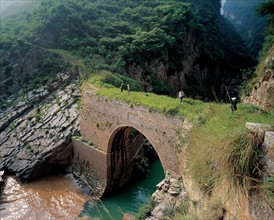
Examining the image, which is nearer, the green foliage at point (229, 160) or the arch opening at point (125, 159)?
the green foliage at point (229, 160)

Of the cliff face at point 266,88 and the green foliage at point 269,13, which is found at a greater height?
the green foliage at point 269,13

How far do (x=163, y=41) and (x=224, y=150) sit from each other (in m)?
23.1

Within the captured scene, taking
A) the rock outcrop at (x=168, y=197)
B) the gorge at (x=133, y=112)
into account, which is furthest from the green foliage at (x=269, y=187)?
the rock outcrop at (x=168, y=197)

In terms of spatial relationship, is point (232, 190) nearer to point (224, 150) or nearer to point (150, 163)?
point (224, 150)

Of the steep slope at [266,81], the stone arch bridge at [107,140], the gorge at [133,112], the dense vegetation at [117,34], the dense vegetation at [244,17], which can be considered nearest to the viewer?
the gorge at [133,112]

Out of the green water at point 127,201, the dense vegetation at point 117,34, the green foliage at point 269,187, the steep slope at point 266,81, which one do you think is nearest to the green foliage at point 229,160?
the green foliage at point 269,187

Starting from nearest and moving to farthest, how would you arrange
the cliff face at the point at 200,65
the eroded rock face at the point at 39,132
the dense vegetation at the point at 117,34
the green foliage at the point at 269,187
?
the green foliage at the point at 269,187
the eroded rock face at the point at 39,132
the dense vegetation at the point at 117,34
the cliff face at the point at 200,65

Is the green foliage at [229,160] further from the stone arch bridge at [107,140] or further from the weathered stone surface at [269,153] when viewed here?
the stone arch bridge at [107,140]

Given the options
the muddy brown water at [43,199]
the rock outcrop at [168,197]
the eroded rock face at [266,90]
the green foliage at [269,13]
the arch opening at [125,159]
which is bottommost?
the muddy brown water at [43,199]

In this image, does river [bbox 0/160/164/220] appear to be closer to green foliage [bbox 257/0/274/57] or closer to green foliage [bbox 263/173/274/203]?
green foliage [bbox 263/173/274/203]

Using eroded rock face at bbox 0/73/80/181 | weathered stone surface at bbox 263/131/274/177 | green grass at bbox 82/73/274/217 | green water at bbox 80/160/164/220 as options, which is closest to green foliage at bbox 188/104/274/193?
green grass at bbox 82/73/274/217

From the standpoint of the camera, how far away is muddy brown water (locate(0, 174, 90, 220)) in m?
14.4

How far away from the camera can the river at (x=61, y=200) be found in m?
14.4

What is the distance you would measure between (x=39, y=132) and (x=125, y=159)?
19.2ft
